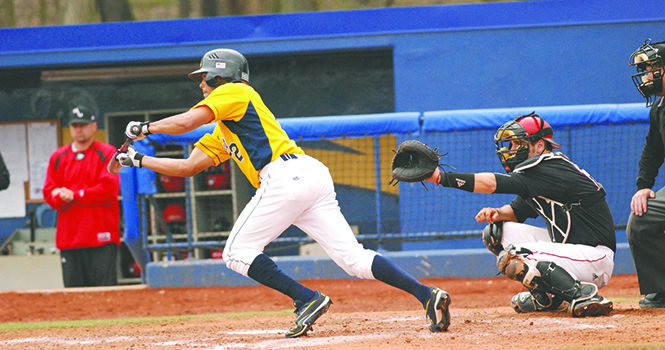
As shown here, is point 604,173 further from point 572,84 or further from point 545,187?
point 545,187

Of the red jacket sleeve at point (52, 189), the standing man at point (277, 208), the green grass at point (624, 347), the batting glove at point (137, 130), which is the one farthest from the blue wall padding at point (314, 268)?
the green grass at point (624, 347)

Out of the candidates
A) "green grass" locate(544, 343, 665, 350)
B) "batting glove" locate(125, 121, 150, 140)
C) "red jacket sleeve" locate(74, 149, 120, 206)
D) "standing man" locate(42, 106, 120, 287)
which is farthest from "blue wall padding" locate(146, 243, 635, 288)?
"green grass" locate(544, 343, 665, 350)

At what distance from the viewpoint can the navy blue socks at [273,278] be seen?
3.95 metres

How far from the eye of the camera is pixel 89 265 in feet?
23.7

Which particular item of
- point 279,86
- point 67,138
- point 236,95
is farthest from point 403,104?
point 236,95

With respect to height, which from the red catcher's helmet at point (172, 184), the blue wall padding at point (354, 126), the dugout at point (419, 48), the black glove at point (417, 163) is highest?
the dugout at point (419, 48)

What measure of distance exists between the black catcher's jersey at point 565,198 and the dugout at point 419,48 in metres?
4.69

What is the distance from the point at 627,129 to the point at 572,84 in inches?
35.1

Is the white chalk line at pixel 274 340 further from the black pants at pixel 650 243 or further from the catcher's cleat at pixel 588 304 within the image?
the black pants at pixel 650 243

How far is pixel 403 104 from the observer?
9227 millimetres

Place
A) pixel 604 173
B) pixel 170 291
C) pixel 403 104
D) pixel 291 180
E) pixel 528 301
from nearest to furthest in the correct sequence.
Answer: pixel 291 180
pixel 528 301
pixel 170 291
pixel 604 173
pixel 403 104

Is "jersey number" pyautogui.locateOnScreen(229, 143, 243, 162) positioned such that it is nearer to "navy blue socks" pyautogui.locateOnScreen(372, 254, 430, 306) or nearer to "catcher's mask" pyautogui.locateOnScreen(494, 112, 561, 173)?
"navy blue socks" pyautogui.locateOnScreen(372, 254, 430, 306)

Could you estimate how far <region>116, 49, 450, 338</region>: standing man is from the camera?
12.8 ft

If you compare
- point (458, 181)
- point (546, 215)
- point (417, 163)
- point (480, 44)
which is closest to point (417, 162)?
point (417, 163)
